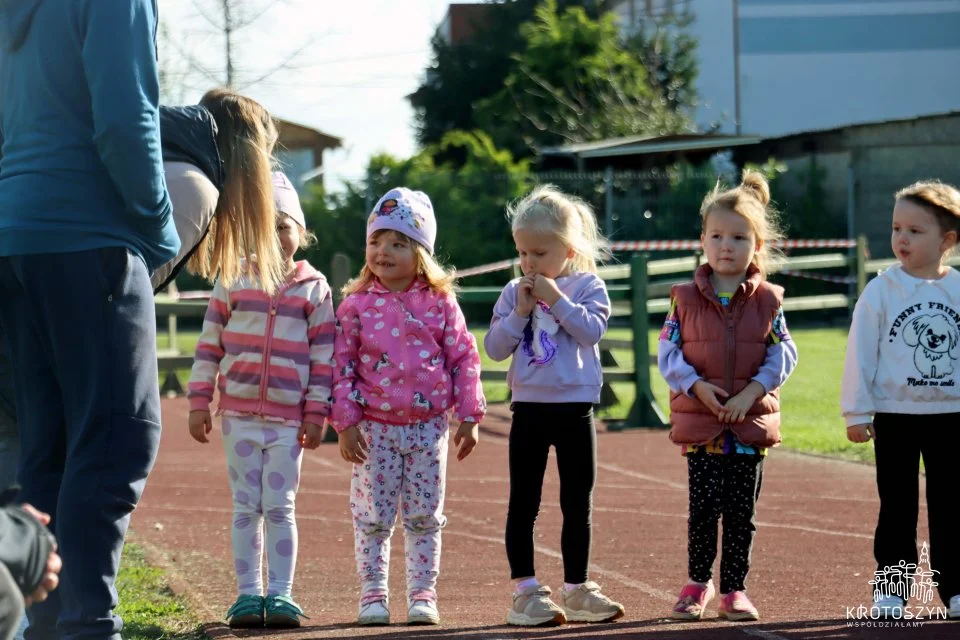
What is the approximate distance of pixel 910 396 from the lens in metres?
5.69

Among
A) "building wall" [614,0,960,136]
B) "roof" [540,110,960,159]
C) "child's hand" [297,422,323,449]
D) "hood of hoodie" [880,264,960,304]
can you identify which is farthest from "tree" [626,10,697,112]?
"child's hand" [297,422,323,449]

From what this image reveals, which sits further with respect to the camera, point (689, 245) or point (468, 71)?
point (468, 71)

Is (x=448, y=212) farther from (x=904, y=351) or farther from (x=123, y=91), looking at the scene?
(x=123, y=91)

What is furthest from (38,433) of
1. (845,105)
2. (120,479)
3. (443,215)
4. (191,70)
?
(845,105)

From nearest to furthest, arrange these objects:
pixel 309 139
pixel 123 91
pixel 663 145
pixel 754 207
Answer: pixel 123 91
pixel 754 207
pixel 663 145
pixel 309 139

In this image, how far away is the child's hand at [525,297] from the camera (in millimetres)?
5770

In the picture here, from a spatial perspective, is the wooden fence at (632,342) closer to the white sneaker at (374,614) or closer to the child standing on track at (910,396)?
the child standing on track at (910,396)

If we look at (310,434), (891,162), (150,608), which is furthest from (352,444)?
(891,162)

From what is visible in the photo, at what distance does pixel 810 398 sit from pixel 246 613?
33.8 feet

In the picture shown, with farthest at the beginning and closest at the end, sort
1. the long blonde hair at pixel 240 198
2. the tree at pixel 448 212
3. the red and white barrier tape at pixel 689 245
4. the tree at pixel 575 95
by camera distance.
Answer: the tree at pixel 575 95 → the tree at pixel 448 212 → the red and white barrier tape at pixel 689 245 → the long blonde hair at pixel 240 198

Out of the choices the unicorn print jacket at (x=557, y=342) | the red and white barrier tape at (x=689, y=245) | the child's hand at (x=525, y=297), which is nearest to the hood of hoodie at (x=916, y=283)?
the unicorn print jacket at (x=557, y=342)

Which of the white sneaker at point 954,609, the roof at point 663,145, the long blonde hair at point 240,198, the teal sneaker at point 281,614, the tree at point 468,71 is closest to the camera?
the long blonde hair at point 240,198

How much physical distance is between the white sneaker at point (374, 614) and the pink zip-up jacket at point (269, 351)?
0.72 metres

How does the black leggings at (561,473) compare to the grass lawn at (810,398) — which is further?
the grass lawn at (810,398)
